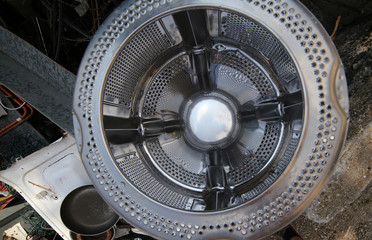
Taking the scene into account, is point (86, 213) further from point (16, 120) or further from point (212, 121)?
point (212, 121)

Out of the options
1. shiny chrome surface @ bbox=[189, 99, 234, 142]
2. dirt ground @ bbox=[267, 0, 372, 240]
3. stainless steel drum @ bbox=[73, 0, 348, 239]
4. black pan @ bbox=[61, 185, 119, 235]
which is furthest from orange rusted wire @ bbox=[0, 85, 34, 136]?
dirt ground @ bbox=[267, 0, 372, 240]

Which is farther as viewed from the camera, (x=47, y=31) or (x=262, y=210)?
(x=47, y=31)

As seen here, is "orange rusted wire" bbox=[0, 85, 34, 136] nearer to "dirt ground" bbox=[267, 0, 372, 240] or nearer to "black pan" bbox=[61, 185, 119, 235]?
"black pan" bbox=[61, 185, 119, 235]

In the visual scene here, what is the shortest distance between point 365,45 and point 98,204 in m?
1.93

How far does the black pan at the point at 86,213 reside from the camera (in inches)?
66.1

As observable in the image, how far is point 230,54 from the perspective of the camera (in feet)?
4.03

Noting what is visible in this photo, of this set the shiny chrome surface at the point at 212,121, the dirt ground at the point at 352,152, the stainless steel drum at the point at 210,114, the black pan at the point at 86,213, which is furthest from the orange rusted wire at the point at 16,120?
→ the dirt ground at the point at 352,152

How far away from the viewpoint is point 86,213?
68.6 inches

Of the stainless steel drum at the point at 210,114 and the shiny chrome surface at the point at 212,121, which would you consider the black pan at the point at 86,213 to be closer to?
the stainless steel drum at the point at 210,114

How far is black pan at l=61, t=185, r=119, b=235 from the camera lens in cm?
168

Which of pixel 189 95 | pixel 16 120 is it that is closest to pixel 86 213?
pixel 16 120

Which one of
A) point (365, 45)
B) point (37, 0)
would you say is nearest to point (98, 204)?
point (37, 0)

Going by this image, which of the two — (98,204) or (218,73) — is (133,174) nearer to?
(218,73)

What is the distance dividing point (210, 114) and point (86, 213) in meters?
1.14
